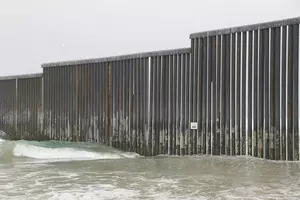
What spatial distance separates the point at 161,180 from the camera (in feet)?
26.4

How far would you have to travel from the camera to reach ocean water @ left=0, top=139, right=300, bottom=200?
6559 millimetres

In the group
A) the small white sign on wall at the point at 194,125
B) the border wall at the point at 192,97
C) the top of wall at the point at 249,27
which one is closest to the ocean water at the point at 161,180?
the border wall at the point at 192,97

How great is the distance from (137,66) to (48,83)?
544 cm

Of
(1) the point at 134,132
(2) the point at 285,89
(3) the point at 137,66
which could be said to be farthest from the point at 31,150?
(2) the point at 285,89

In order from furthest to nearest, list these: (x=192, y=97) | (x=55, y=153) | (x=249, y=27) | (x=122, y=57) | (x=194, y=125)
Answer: (x=122, y=57) < (x=55, y=153) < (x=192, y=97) < (x=194, y=125) < (x=249, y=27)

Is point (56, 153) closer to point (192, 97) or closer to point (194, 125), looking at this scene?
point (194, 125)

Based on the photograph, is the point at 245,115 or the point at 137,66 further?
the point at 137,66

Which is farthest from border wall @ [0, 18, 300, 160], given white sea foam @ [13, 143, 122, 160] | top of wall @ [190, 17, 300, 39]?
white sea foam @ [13, 143, 122, 160]

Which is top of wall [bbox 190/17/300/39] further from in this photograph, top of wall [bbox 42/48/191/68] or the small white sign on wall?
the small white sign on wall

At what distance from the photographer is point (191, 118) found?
43.4ft

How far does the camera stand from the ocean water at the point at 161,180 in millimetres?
6559

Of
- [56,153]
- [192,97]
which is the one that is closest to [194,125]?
[192,97]

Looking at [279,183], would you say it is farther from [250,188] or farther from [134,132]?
[134,132]

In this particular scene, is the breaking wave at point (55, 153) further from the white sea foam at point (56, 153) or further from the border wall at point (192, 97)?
the border wall at point (192, 97)
